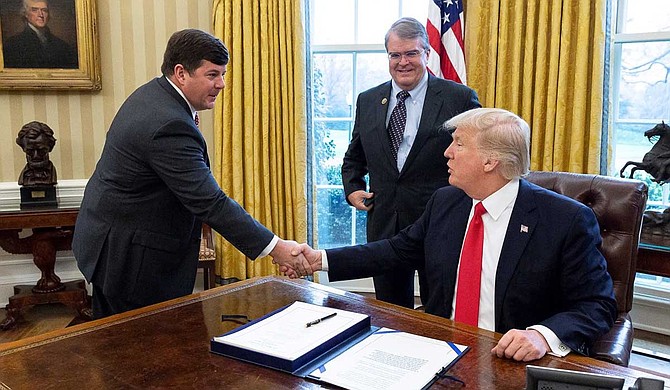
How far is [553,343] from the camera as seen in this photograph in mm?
1467

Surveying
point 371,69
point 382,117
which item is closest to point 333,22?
point 371,69

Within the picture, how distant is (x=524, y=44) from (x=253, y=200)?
2041 mm

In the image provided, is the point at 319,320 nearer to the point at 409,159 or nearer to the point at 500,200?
Answer: the point at 500,200

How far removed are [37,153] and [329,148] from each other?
197 centimetres

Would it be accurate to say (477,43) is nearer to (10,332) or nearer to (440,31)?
(440,31)

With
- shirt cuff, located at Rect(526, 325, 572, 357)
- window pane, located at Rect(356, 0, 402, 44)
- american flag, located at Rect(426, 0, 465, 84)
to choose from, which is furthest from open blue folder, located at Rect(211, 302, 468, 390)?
window pane, located at Rect(356, 0, 402, 44)

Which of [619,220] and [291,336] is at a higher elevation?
[619,220]

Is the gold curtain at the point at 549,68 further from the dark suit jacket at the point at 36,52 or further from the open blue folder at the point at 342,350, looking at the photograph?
the dark suit jacket at the point at 36,52

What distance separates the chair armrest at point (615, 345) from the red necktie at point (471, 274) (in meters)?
0.34

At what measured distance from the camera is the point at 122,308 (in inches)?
84.8

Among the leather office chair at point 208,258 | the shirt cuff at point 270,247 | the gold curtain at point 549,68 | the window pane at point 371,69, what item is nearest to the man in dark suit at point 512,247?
the shirt cuff at point 270,247

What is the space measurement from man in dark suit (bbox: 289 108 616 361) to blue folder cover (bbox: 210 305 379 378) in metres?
0.43

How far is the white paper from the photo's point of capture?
1387 mm

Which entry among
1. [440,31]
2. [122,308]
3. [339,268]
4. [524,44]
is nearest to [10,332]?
[122,308]
